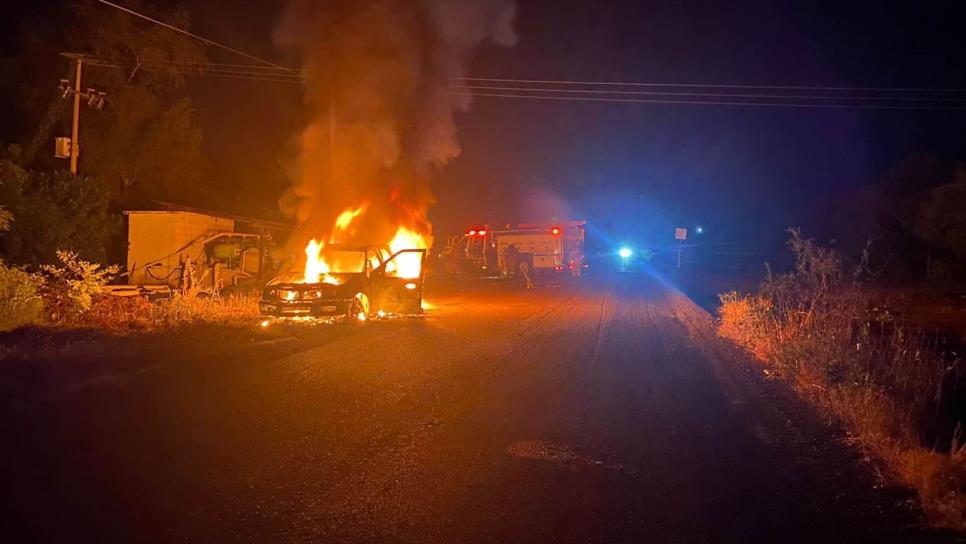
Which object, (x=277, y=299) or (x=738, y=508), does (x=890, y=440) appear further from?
(x=277, y=299)

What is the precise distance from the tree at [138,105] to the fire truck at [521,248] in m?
12.4

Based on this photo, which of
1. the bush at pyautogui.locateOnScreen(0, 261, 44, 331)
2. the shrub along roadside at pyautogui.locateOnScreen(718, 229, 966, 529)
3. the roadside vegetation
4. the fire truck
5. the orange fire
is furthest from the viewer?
the fire truck

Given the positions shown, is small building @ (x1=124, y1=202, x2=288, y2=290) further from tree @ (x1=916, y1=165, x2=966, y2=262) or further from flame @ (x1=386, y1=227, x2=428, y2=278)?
tree @ (x1=916, y1=165, x2=966, y2=262)

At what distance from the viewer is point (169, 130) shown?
3106 centimetres

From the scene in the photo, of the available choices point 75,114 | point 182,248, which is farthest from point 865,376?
point 182,248

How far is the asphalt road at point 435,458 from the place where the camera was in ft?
16.1

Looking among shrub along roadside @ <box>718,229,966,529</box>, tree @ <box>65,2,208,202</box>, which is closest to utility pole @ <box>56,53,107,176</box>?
tree @ <box>65,2,208,202</box>

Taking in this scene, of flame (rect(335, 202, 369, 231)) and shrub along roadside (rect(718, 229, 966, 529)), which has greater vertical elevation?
flame (rect(335, 202, 369, 231))

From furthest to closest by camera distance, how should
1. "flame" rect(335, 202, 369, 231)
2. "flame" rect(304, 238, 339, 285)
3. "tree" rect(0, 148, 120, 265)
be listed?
"tree" rect(0, 148, 120, 265) → "flame" rect(335, 202, 369, 231) → "flame" rect(304, 238, 339, 285)

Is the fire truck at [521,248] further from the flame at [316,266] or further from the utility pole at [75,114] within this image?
the utility pole at [75,114]

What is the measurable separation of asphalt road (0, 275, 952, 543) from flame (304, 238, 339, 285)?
557 centimetres

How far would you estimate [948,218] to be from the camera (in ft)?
82.4

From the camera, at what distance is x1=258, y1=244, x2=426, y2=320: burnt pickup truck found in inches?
615

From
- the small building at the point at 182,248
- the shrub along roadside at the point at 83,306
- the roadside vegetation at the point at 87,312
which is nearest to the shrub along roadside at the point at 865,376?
the roadside vegetation at the point at 87,312
